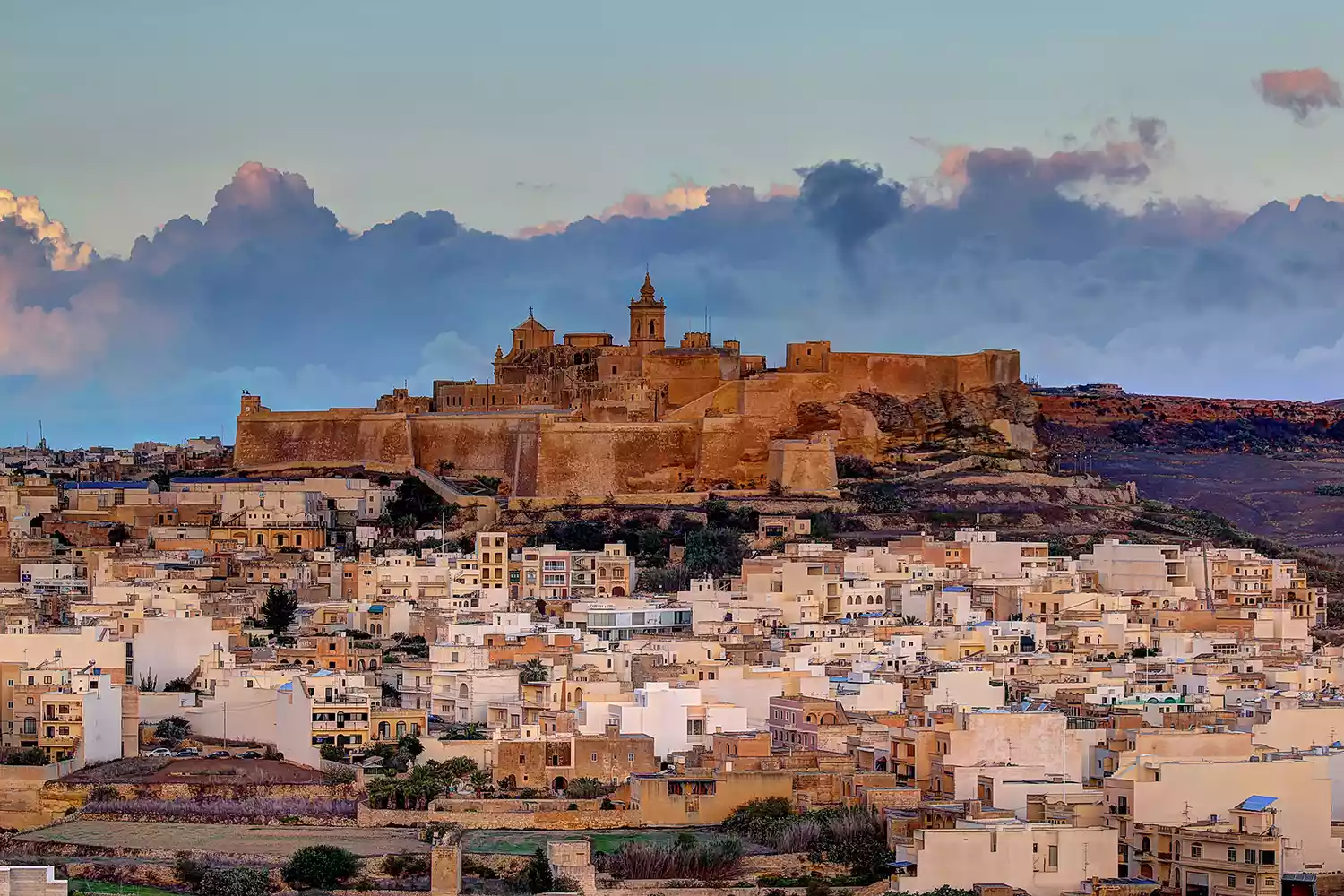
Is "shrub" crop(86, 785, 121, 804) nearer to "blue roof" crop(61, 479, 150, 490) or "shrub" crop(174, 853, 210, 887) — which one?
"shrub" crop(174, 853, 210, 887)

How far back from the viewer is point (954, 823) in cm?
2280

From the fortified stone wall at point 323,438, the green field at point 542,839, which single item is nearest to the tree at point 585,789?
the green field at point 542,839

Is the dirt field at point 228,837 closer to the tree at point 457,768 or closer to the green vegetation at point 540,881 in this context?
the tree at point 457,768

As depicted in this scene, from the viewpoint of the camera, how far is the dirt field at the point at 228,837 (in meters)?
25.0

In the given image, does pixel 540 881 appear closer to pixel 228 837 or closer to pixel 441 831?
pixel 441 831

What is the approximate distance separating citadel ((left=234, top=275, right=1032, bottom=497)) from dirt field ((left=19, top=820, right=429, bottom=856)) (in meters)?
26.2

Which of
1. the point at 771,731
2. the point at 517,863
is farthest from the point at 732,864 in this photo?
the point at 771,731

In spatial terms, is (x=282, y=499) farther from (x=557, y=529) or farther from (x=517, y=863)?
(x=517, y=863)

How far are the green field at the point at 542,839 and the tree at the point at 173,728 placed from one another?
4.81m

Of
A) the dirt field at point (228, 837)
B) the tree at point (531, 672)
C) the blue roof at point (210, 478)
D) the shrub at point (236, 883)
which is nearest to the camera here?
the shrub at point (236, 883)

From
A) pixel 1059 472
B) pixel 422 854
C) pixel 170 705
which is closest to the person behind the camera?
pixel 422 854

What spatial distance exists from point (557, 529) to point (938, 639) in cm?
1589

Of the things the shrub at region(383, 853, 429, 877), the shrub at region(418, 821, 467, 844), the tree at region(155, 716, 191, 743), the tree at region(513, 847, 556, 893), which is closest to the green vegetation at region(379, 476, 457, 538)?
the tree at region(155, 716, 191, 743)

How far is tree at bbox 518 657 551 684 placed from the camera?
3026 centimetres
